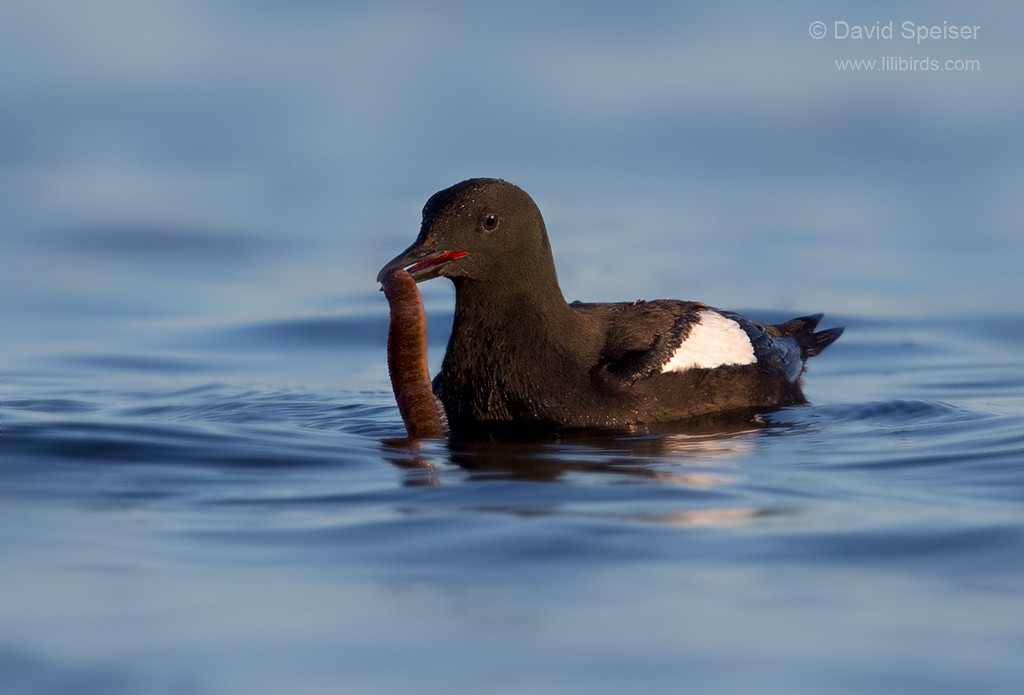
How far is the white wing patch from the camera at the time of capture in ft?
29.9

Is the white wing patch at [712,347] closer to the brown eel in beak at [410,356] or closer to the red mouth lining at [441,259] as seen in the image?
the red mouth lining at [441,259]

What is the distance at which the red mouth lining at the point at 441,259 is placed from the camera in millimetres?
8584

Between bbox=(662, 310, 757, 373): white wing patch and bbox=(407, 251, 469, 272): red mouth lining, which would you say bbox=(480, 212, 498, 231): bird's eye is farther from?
bbox=(662, 310, 757, 373): white wing patch

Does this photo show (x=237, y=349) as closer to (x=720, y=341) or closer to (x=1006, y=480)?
(x=720, y=341)

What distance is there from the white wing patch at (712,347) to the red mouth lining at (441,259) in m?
1.36

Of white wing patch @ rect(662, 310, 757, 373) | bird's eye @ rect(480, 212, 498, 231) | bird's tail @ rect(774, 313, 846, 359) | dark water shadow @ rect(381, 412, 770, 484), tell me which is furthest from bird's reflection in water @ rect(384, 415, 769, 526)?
bird's tail @ rect(774, 313, 846, 359)

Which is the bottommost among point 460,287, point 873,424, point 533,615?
point 533,615

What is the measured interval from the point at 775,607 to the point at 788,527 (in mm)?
1013

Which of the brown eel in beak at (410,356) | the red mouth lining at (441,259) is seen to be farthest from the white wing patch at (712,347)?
the brown eel in beak at (410,356)

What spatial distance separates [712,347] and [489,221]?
1645 mm

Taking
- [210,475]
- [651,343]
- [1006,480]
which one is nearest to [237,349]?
[651,343]

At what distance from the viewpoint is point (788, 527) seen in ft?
20.5

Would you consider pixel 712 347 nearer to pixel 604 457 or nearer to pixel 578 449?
pixel 578 449

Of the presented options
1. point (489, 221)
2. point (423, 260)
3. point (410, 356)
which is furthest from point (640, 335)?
point (410, 356)
